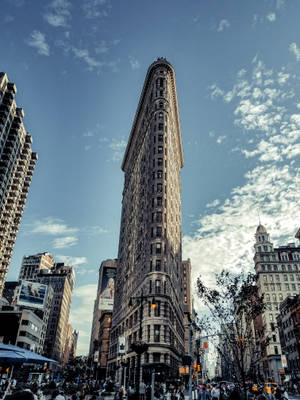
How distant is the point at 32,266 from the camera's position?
185000 millimetres

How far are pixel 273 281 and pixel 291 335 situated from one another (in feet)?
108

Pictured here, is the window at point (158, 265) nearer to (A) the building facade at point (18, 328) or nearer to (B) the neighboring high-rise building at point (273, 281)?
(A) the building facade at point (18, 328)

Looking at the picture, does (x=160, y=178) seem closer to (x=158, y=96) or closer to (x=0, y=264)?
(x=158, y=96)

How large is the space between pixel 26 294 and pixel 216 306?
262 ft

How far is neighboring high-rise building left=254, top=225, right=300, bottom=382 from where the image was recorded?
3829 inches

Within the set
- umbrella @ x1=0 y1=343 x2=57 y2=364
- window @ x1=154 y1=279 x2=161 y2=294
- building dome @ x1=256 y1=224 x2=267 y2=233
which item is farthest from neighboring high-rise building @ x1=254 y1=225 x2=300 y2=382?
umbrella @ x1=0 y1=343 x2=57 y2=364

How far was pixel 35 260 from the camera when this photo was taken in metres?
188

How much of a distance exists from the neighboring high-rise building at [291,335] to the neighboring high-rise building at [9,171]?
78.9 m

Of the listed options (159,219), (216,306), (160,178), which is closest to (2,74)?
(160,178)

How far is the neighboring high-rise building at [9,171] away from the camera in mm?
90250

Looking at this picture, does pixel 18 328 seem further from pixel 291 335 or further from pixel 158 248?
pixel 291 335

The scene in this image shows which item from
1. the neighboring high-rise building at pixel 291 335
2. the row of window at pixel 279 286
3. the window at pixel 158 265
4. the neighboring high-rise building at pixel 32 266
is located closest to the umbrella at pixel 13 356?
the window at pixel 158 265

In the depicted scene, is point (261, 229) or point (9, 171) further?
point (261, 229)

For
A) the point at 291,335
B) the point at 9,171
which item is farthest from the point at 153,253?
the point at 9,171
